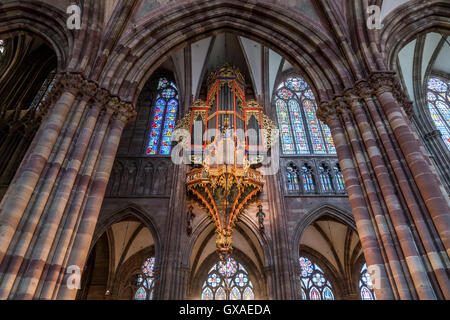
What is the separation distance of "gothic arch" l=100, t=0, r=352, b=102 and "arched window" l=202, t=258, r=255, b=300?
29.5ft

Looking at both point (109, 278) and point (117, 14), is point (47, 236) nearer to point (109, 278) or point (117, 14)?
point (117, 14)

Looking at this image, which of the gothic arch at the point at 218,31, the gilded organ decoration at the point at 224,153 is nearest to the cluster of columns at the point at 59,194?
the gothic arch at the point at 218,31

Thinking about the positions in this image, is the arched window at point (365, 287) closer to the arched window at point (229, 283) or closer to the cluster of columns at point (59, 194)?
the arched window at point (229, 283)

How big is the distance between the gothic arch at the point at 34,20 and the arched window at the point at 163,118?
20.2ft

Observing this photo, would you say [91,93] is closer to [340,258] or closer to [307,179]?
[307,179]

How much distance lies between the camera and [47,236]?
5.05m

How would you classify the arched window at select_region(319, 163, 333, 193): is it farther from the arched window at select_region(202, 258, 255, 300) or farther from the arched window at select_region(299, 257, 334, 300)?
the arched window at select_region(202, 258, 255, 300)

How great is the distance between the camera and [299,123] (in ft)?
47.8

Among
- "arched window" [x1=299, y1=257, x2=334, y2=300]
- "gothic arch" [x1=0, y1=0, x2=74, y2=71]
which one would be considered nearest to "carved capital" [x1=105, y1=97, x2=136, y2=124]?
"gothic arch" [x1=0, y1=0, x2=74, y2=71]

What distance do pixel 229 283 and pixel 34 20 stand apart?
12006 millimetres

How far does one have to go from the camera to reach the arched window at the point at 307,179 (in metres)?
12.3

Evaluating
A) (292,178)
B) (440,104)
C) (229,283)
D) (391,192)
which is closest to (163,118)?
(292,178)

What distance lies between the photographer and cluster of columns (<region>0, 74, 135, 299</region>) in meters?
4.77
